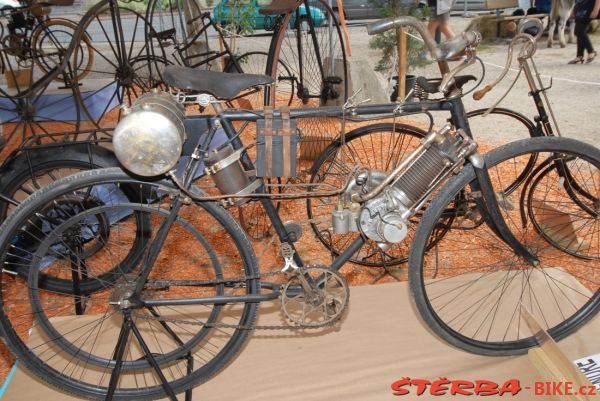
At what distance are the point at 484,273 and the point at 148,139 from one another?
70.0 inches

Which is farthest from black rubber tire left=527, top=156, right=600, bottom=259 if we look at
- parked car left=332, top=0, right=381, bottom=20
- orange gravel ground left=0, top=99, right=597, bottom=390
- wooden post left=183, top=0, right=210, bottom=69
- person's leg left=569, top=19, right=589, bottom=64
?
person's leg left=569, top=19, right=589, bottom=64

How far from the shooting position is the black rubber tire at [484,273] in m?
1.63

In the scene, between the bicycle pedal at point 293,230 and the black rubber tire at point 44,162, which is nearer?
the bicycle pedal at point 293,230

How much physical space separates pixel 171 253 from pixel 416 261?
1.61 m

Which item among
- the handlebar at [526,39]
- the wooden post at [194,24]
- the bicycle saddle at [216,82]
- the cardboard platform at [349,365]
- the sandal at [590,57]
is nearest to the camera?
the bicycle saddle at [216,82]

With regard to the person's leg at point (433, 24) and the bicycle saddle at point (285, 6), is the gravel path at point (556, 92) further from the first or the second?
the bicycle saddle at point (285, 6)

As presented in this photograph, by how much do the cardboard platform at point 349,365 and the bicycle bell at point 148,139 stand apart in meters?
0.95

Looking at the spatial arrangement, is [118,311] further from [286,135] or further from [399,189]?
[399,189]

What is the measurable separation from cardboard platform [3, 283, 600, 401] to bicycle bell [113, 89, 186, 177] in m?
0.95

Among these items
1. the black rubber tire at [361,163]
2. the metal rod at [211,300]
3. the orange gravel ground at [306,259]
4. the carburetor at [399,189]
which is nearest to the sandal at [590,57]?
the orange gravel ground at [306,259]

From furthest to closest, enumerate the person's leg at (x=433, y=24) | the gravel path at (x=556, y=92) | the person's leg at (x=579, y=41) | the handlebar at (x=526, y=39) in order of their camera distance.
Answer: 1. the person's leg at (x=579, y=41)
2. the person's leg at (x=433, y=24)
3. the gravel path at (x=556, y=92)
4. the handlebar at (x=526, y=39)

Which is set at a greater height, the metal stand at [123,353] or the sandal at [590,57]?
the sandal at [590,57]

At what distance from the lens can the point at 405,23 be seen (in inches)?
60.4

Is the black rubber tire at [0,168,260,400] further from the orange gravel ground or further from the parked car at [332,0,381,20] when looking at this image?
the parked car at [332,0,381,20]
